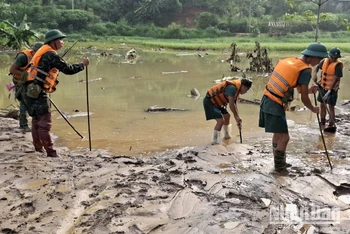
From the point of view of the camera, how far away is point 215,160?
6000mm

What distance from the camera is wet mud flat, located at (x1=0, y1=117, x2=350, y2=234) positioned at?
3.66 meters

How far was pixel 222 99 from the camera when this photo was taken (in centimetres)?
719

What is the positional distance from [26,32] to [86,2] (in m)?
36.8

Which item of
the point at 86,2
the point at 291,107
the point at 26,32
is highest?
the point at 86,2

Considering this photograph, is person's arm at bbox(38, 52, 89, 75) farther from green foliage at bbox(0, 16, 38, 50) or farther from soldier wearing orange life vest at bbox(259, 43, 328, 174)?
green foliage at bbox(0, 16, 38, 50)

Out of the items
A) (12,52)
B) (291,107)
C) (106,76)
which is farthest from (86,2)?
(291,107)

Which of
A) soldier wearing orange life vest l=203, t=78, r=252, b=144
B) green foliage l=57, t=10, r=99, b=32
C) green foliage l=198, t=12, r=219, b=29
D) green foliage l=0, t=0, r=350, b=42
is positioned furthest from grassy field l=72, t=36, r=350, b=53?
soldier wearing orange life vest l=203, t=78, r=252, b=144

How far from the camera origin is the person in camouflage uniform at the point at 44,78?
229 inches

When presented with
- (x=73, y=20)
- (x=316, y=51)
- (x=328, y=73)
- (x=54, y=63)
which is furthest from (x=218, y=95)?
(x=73, y=20)

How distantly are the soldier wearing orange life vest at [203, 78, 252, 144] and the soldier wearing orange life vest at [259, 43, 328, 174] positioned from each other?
1.30m

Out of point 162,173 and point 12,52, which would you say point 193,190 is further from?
point 12,52

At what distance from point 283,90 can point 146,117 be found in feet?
17.5

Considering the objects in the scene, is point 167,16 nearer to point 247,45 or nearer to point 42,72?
point 247,45

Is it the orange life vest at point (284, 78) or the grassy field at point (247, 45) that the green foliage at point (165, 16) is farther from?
the orange life vest at point (284, 78)
